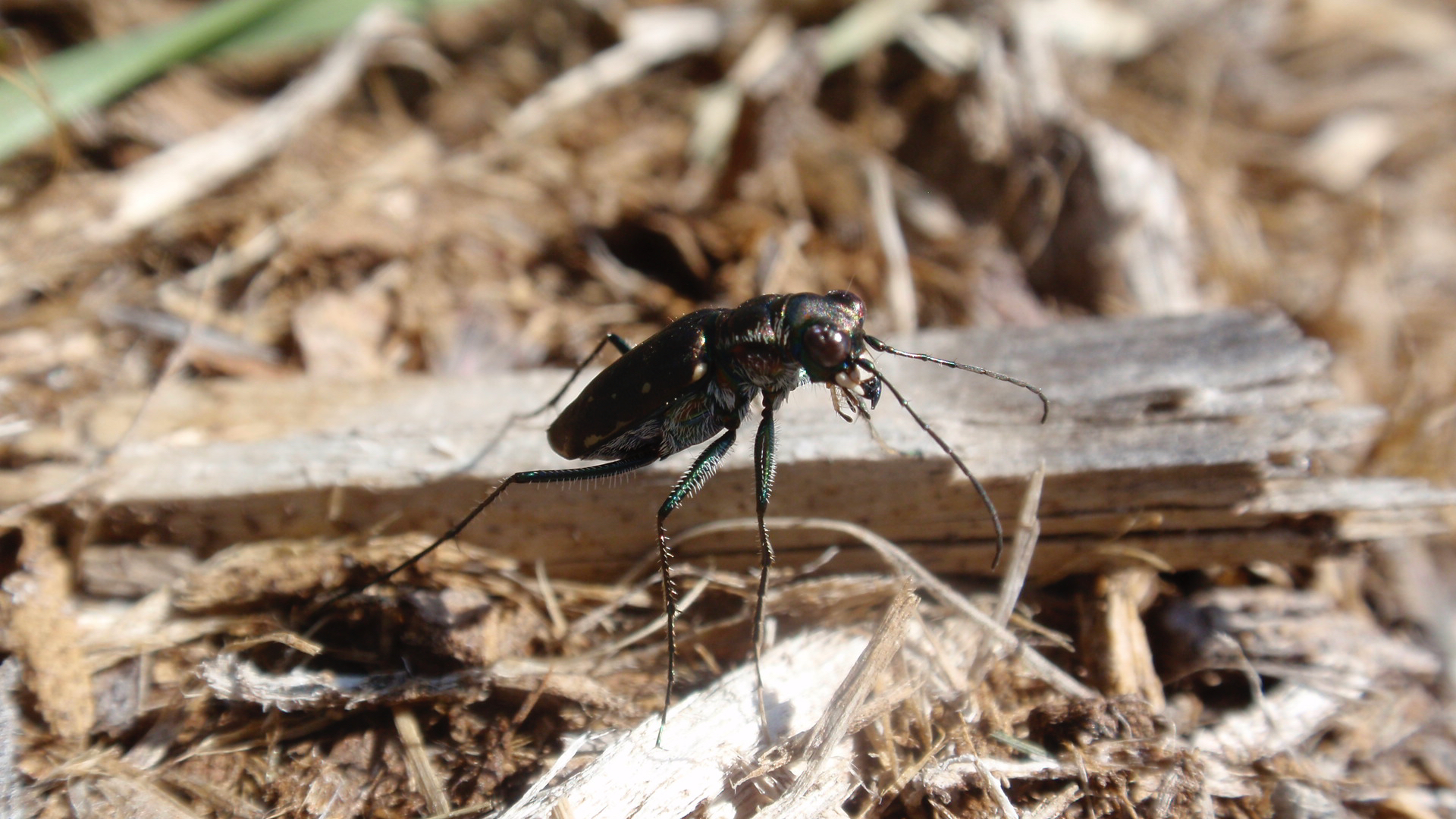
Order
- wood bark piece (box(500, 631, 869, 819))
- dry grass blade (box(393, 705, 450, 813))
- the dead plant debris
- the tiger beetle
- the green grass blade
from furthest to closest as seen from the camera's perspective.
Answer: the green grass blade < the tiger beetle < the dead plant debris < dry grass blade (box(393, 705, 450, 813)) < wood bark piece (box(500, 631, 869, 819))

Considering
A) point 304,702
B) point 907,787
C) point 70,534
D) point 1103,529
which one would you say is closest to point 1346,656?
point 1103,529

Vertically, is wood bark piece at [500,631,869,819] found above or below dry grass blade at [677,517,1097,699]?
below

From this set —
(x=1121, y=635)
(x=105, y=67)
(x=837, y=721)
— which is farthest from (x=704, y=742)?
(x=105, y=67)

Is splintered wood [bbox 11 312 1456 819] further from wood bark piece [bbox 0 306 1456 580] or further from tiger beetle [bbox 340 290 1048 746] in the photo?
tiger beetle [bbox 340 290 1048 746]

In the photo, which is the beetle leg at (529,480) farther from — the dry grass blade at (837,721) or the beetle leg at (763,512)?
the dry grass blade at (837,721)

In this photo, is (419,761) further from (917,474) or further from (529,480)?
(917,474)

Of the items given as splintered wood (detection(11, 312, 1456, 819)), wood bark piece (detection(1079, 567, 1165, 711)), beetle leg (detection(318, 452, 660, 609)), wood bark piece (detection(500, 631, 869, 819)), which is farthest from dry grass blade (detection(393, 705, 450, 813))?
wood bark piece (detection(1079, 567, 1165, 711))
